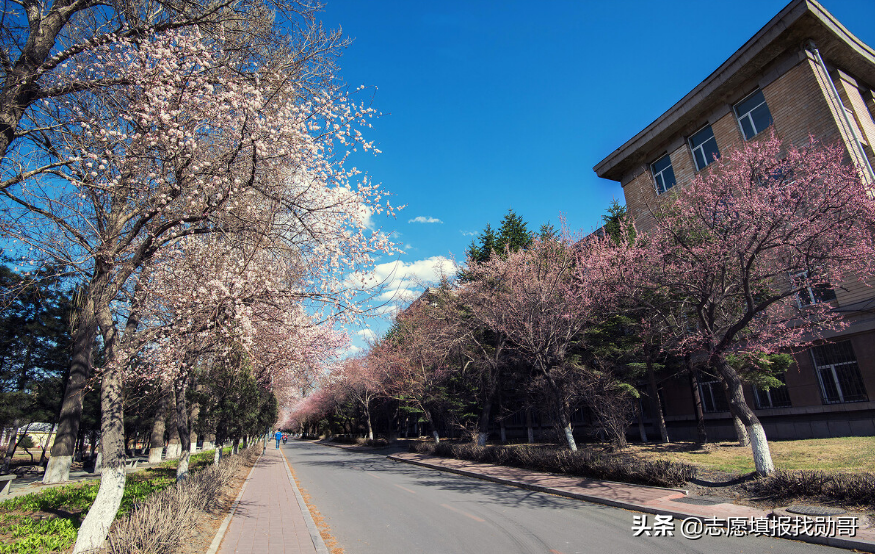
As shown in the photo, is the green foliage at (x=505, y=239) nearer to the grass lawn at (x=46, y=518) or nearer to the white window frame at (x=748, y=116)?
the white window frame at (x=748, y=116)

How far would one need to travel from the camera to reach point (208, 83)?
7406 mm

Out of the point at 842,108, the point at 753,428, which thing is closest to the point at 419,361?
the point at 753,428

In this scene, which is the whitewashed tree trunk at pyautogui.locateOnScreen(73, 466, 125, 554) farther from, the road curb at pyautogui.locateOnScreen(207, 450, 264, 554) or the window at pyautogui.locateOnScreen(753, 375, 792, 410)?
the window at pyautogui.locateOnScreen(753, 375, 792, 410)

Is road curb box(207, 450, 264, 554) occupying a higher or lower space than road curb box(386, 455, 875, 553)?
higher

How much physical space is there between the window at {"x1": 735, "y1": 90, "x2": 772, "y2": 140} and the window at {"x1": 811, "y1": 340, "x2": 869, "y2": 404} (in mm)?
11193

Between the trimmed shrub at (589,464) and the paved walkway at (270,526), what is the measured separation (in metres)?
9.13

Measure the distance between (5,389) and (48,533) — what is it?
25240 mm

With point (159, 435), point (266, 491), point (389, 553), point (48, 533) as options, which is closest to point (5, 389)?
point (159, 435)

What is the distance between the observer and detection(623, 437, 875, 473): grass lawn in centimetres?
1127

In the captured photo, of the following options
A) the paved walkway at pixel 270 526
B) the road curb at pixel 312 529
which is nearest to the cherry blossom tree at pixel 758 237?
the road curb at pixel 312 529

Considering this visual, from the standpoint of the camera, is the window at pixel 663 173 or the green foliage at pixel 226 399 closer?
the green foliage at pixel 226 399

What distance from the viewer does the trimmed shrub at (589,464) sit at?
11523 millimetres

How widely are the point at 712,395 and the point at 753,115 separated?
50.1 feet

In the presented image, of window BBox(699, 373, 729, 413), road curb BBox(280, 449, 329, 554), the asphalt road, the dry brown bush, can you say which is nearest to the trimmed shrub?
the asphalt road
